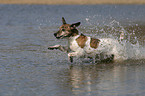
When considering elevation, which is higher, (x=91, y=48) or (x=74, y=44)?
(x=74, y=44)

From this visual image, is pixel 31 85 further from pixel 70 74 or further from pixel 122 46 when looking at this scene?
pixel 122 46

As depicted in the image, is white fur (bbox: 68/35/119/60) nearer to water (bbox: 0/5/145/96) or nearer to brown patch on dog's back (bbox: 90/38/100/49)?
brown patch on dog's back (bbox: 90/38/100/49)

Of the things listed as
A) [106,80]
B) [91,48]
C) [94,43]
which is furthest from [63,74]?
[94,43]

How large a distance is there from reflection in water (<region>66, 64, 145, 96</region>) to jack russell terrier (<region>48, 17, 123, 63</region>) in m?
0.45

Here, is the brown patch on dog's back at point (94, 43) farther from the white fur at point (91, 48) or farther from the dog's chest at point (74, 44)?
the dog's chest at point (74, 44)

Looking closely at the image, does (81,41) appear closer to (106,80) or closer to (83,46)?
(83,46)

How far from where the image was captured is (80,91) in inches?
327

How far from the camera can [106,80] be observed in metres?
9.45

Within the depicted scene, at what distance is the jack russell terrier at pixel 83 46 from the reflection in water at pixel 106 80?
446mm

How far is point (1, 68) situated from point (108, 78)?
11.2ft

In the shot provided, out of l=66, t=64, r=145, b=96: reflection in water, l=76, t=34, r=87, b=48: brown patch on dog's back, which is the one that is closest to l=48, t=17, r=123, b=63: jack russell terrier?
l=76, t=34, r=87, b=48: brown patch on dog's back

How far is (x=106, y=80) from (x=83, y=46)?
2.49m

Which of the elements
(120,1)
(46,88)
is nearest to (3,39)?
(46,88)

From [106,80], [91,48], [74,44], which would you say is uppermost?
[74,44]
